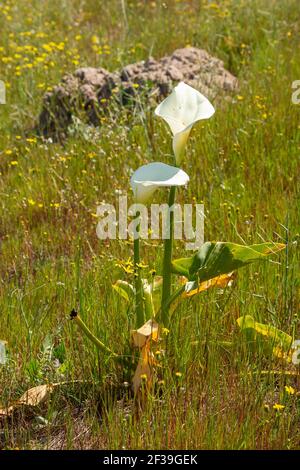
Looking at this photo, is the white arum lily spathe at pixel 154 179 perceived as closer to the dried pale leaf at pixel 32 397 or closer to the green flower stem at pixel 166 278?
the green flower stem at pixel 166 278

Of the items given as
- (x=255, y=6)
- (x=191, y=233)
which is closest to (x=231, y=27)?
(x=255, y=6)

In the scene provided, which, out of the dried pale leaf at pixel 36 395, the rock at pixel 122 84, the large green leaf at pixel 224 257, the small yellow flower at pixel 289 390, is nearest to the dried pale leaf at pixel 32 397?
the dried pale leaf at pixel 36 395

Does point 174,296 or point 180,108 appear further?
point 174,296

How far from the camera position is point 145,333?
275 cm

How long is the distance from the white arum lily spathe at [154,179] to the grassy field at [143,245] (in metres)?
0.53

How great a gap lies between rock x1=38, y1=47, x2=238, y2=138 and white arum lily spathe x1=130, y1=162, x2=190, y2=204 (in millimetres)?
2852

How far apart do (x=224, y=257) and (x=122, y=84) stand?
3102 mm

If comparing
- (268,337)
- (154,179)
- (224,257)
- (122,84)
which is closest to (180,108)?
(154,179)

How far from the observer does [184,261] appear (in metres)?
2.94

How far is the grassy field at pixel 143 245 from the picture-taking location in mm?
2725

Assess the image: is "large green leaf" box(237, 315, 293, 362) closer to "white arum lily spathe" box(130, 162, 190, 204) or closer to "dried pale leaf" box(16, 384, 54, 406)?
"white arum lily spathe" box(130, 162, 190, 204)

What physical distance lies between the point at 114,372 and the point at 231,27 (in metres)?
4.59

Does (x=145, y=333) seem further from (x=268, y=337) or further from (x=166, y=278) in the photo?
(x=268, y=337)

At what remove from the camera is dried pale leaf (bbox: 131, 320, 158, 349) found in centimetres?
276
